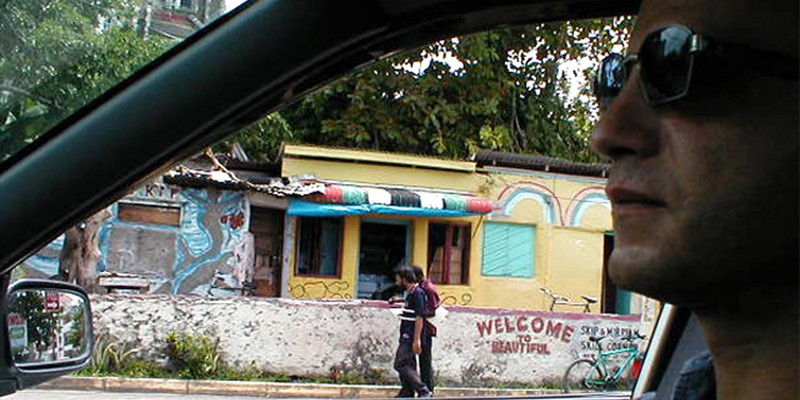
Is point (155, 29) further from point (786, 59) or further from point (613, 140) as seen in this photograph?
point (786, 59)

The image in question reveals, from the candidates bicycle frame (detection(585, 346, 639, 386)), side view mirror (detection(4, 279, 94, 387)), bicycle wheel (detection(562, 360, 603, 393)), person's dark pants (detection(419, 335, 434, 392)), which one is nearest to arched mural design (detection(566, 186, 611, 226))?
bicycle frame (detection(585, 346, 639, 386))

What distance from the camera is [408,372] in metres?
8.30

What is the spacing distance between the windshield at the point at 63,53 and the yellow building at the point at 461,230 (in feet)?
40.7

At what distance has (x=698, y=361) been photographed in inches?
44.1

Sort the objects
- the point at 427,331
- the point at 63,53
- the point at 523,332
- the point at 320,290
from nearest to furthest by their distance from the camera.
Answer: the point at 63,53, the point at 427,331, the point at 523,332, the point at 320,290

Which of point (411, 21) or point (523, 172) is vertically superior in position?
point (523, 172)

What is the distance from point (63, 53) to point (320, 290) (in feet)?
43.2

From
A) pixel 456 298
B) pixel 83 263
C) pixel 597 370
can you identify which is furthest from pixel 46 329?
pixel 456 298

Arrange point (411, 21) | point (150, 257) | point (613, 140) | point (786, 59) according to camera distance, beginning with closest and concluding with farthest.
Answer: point (786, 59)
point (613, 140)
point (411, 21)
point (150, 257)

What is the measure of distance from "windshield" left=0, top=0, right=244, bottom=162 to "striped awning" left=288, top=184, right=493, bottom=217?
12155 millimetres

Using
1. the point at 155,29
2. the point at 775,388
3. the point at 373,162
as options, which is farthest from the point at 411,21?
the point at 373,162

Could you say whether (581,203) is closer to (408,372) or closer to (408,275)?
(408,275)

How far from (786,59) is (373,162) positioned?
522 inches

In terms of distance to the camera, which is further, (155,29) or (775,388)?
(155,29)
